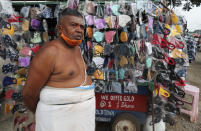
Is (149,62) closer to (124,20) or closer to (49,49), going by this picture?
(124,20)

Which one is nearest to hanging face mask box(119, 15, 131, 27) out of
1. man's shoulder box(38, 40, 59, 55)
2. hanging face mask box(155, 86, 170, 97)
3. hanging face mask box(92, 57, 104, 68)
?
hanging face mask box(92, 57, 104, 68)

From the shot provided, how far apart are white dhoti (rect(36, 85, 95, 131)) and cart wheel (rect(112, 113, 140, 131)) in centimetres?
134

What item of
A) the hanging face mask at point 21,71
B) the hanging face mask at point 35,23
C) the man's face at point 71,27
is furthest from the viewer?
the hanging face mask at point 21,71

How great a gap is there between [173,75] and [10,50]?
2549 millimetres

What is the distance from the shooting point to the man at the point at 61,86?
3.65 ft

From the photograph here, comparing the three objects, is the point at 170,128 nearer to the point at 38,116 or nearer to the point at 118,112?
the point at 118,112

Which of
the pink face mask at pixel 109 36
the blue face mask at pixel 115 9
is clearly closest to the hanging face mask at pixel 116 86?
the pink face mask at pixel 109 36

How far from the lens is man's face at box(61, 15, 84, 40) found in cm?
123

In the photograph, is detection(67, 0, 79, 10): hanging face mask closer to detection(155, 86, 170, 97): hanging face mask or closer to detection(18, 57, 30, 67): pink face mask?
detection(18, 57, 30, 67): pink face mask

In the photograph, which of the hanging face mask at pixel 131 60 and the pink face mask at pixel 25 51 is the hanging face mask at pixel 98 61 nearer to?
the hanging face mask at pixel 131 60

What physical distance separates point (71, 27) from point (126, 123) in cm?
181

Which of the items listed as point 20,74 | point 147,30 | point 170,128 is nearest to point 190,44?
point 170,128

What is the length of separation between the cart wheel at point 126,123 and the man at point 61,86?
128 centimetres

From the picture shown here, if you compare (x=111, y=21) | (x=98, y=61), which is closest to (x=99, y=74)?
(x=98, y=61)
